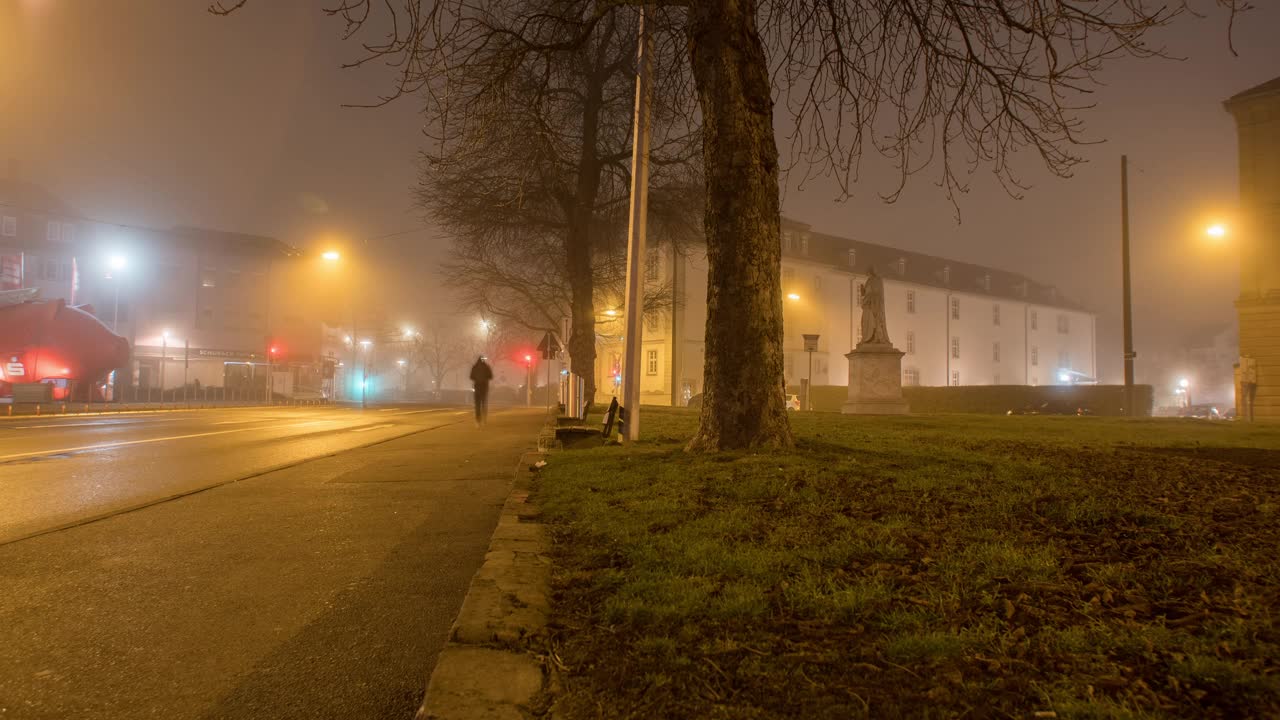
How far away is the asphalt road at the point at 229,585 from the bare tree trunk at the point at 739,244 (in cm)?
269

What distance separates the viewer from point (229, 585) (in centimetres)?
381

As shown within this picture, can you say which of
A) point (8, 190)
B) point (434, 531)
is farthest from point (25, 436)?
point (8, 190)

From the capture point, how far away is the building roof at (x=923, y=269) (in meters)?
59.2

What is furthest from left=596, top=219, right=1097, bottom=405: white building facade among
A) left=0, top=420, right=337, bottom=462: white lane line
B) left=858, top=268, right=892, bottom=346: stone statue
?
left=0, top=420, right=337, bottom=462: white lane line

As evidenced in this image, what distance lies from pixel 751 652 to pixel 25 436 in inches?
610

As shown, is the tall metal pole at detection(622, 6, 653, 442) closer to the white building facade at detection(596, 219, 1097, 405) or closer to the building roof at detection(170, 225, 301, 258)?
the white building facade at detection(596, 219, 1097, 405)

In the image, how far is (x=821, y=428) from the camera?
35.1 feet

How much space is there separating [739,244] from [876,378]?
54.0 feet

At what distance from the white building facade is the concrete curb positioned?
38.1m

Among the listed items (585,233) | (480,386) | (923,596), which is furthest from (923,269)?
(923,596)

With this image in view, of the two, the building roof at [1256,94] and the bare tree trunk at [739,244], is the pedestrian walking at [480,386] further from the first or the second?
the building roof at [1256,94]

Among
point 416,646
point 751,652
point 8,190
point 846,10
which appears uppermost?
point 8,190

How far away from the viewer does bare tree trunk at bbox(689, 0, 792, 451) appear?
23.7 feet

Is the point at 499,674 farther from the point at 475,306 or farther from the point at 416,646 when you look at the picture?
the point at 475,306
